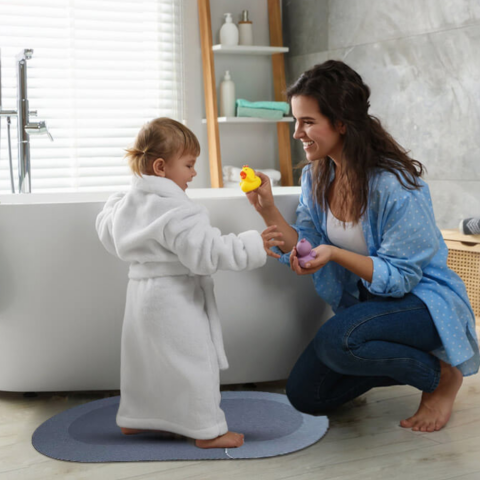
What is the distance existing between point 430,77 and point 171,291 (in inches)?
86.7

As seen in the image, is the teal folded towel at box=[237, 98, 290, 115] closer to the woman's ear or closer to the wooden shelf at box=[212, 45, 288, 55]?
the wooden shelf at box=[212, 45, 288, 55]

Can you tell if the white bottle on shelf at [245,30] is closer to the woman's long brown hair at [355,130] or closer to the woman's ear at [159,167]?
the woman's long brown hair at [355,130]

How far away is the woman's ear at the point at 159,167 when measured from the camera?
1654mm

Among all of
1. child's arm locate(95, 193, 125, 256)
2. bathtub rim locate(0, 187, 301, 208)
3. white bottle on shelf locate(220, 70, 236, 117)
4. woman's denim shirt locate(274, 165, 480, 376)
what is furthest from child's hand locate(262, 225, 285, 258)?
white bottle on shelf locate(220, 70, 236, 117)

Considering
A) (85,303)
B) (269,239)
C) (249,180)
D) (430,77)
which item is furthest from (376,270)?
(430,77)

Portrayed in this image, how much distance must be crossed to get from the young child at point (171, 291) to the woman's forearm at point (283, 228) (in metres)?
0.28

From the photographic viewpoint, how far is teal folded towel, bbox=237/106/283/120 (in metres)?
4.09

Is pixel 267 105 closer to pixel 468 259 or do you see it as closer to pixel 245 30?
pixel 245 30

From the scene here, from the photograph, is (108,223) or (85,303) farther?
(85,303)

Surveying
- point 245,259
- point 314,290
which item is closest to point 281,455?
point 245,259

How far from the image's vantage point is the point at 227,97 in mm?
4133

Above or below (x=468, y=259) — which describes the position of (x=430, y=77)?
above

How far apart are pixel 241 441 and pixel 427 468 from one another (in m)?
0.44

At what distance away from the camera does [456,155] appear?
3.24 m
